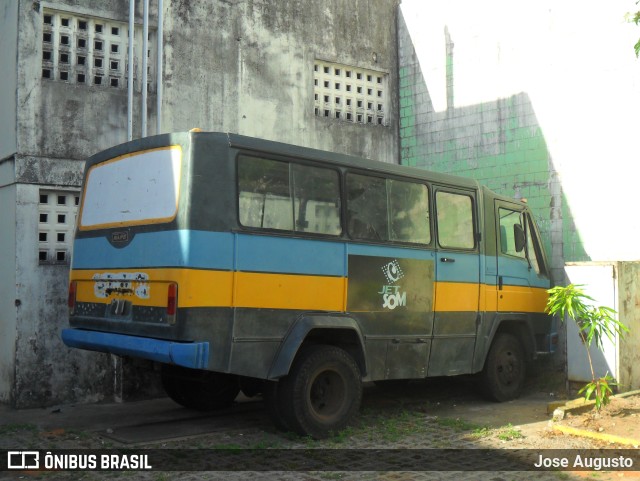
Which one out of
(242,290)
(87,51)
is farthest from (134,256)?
(87,51)

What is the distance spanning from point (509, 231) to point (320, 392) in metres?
3.56

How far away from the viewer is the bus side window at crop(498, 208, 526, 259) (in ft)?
30.4

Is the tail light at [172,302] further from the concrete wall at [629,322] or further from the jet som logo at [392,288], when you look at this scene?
the concrete wall at [629,322]

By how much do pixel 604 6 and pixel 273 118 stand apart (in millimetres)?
4816

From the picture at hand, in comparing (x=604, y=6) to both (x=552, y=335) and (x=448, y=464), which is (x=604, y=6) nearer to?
(x=552, y=335)

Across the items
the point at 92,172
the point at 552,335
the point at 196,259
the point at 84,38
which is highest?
the point at 84,38

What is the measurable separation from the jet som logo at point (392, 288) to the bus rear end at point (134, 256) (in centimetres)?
220

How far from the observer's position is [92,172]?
303 inches

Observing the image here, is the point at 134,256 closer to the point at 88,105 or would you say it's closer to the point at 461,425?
the point at 88,105

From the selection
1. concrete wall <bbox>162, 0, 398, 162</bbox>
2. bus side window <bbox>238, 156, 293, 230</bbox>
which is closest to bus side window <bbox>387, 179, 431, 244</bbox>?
bus side window <bbox>238, 156, 293, 230</bbox>

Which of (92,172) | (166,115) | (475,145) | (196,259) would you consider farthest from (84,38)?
(475,145)

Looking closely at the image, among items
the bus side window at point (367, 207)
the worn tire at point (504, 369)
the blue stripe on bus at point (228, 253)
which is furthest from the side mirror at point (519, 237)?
the bus side window at point (367, 207)

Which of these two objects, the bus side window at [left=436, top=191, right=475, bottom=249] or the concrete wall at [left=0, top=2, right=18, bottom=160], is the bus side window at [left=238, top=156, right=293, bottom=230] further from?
the concrete wall at [left=0, top=2, right=18, bottom=160]

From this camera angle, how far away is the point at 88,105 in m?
9.46
